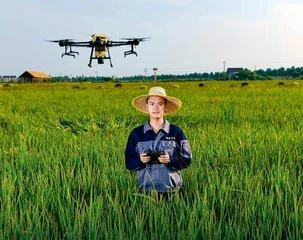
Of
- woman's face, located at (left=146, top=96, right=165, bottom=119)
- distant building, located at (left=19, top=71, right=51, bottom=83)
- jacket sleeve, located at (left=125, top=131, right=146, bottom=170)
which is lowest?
jacket sleeve, located at (left=125, top=131, right=146, bottom=170)

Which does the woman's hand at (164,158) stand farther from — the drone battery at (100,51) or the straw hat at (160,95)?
the drone battery at (100,51)

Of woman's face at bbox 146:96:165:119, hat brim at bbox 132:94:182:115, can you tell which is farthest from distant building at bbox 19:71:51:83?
woman's face at bbox 146:96:165:119

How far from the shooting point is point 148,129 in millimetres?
2215

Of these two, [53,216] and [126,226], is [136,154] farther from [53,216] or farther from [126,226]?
[53,216]

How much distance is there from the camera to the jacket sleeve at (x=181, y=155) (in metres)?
2.18

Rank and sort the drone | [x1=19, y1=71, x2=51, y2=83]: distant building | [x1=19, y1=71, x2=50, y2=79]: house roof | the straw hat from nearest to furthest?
the straw hat
the drone
[x1=19, y1=71, x2=51, y2=83]: distant building
[x1=19, y1=71, x2=50, y2=79]: house roof

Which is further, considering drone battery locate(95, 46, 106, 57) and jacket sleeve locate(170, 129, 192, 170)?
drone battery locate(95, 46, 106, 57)

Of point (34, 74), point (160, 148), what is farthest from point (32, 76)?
point (160, 148)

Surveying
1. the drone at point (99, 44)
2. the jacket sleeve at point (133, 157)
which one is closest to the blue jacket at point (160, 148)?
the jacket sleeve at point (133, 157)

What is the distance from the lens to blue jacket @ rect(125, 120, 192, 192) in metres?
2.19

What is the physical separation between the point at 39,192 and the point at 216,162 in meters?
1.50

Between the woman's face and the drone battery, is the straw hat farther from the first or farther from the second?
the drone battery

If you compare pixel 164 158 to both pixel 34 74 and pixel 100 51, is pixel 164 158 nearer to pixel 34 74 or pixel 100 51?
pixel 100 51

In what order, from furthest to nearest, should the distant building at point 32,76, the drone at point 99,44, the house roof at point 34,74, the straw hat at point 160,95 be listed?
the house roof at point 34,74
the distant building at point 32,76
the drone at point 99,44
the straw hat at point 160,95
